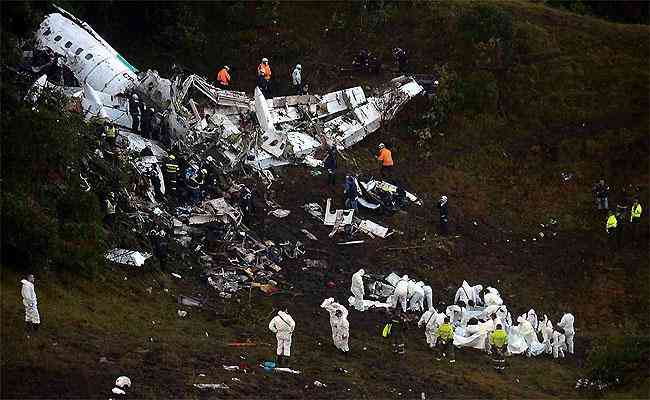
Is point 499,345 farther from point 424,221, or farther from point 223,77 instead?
point 223,77

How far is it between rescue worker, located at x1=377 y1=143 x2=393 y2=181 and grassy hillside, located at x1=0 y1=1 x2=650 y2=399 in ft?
2.54

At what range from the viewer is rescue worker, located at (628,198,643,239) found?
40.5 m

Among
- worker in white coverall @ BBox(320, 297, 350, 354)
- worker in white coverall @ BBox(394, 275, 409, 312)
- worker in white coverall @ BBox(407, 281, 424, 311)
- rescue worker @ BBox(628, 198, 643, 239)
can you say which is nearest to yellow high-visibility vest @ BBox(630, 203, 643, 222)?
rescue worker @ BBox(628, 198, 643, 239)

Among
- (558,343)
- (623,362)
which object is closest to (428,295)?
(558,343)

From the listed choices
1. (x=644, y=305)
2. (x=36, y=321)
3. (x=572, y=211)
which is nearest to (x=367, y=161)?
(x=572, y=211)

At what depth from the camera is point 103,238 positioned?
32375 millimetres

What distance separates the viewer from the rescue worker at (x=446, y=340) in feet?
105

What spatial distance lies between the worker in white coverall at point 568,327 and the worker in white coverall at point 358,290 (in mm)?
5753

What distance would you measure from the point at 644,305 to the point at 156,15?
22828 mm

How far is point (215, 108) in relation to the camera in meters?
43.0

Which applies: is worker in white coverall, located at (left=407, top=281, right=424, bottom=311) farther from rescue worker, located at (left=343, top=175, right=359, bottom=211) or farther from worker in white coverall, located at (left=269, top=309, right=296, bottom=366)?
worker in white coverall, located at (left=269, top=309, right=296, bottom=366)

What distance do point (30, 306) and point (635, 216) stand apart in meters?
22.0

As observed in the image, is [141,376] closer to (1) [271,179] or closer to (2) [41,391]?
(2) [41,391]

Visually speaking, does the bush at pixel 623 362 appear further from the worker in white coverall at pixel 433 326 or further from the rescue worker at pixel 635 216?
the rescue worker at pixel 635 216
